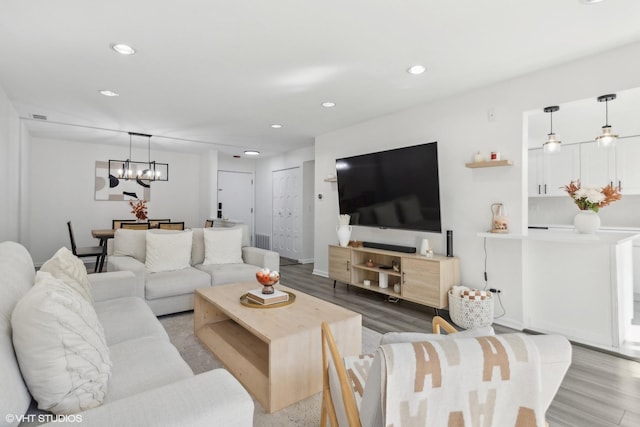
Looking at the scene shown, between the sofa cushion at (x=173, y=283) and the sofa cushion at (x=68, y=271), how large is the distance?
113 cm

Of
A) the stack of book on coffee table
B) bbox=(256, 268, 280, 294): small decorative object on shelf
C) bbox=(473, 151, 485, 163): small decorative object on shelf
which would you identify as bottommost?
the stack of book on coffee table

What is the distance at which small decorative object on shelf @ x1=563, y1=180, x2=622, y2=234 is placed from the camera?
2.62m

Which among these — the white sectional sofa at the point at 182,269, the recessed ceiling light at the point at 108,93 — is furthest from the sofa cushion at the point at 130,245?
the recessed ceiling light at the point at 108,93

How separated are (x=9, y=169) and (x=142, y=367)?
387cm

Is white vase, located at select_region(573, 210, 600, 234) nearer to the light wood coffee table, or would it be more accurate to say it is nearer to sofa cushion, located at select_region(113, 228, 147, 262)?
the light wood coffee table

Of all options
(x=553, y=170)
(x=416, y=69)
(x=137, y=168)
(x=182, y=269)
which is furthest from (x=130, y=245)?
(x=553, y=170)

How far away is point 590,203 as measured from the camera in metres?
2.70

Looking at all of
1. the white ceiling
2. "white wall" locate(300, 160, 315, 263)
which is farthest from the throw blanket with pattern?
"white wall" locate(300, 160, 315, 263)

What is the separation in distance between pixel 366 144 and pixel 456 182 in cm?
147

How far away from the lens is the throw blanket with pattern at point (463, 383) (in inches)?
32.4

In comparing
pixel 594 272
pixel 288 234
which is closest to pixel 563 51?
pixel 594 272

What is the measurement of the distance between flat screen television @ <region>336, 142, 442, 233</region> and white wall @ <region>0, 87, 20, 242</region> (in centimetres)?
381

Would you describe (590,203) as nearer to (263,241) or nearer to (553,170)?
(553,170)

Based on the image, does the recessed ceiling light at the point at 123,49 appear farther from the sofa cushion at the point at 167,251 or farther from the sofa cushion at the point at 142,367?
the sofa cushion at the point at 142,367
